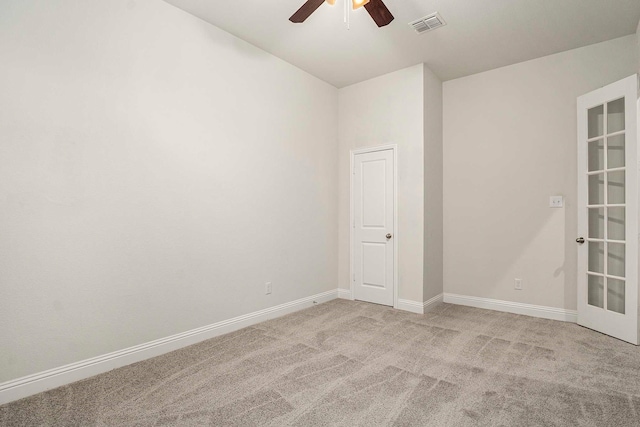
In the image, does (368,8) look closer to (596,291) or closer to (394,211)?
(394,211)

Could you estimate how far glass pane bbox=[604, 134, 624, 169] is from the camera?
3281 millimetres

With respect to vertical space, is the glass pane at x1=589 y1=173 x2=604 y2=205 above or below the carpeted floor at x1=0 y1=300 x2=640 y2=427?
above

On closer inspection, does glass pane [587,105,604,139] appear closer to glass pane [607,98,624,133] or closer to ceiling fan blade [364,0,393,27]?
glass pane [607,98,624,133]

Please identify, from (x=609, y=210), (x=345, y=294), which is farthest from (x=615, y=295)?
(x=345, y=294)

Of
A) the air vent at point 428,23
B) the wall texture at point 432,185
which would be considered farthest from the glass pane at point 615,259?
the air vent at point 428,23

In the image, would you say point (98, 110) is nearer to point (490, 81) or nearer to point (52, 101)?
point (52, 101)

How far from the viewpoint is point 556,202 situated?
376 centimetres

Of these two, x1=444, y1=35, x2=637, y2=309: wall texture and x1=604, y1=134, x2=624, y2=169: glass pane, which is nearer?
x1=604, y1=134, x2=624, y2=169: glass pane

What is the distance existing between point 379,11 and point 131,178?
Answer: 2255 mm

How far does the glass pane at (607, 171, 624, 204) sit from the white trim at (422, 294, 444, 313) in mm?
2066

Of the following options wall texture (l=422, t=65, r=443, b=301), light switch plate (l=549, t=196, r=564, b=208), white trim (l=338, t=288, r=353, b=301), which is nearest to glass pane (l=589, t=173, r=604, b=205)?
light switch plate (l=549, t=196, r=564, b=208)

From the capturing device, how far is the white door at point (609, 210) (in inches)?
119

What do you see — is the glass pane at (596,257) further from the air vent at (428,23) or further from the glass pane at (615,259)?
the air vent at (428,23)

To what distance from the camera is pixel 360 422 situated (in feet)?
6.16
